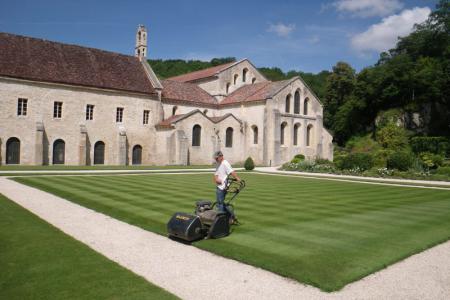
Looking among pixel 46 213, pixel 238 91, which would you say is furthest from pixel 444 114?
pixel 46 213

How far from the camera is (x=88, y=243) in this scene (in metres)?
7.87

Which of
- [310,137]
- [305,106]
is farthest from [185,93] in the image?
[310,137]

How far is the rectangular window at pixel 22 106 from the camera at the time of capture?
33.7 meters

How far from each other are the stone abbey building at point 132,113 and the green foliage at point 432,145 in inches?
429

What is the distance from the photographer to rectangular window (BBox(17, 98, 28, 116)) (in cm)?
3366

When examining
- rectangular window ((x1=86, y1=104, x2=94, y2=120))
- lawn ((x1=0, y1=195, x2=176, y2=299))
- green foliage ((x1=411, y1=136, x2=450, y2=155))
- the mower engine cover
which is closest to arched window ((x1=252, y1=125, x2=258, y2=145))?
rectangular window ((x1=86, y1=104, x2=94, y2=120))

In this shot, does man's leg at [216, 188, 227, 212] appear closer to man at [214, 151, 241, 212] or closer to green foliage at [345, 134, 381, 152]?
man at [214, 151, 241, 212]

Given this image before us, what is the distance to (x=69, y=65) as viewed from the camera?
1483 inches

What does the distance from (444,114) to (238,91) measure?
31.6m

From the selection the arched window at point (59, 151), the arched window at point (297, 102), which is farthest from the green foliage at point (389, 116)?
the arched window at point (59, 151)

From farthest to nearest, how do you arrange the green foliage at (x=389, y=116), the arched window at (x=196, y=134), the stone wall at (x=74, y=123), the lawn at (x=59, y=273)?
the green foliage at (x=389, y=116)
the arched window at (x=196, y=134)
the stone wall at (x=74, y=123)
the lawn at (x=59, y=273)

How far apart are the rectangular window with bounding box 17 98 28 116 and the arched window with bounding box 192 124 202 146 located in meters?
16.7

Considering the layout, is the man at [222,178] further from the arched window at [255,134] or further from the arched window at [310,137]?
the arched window at [310,137]

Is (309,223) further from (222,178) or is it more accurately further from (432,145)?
(432,145)
